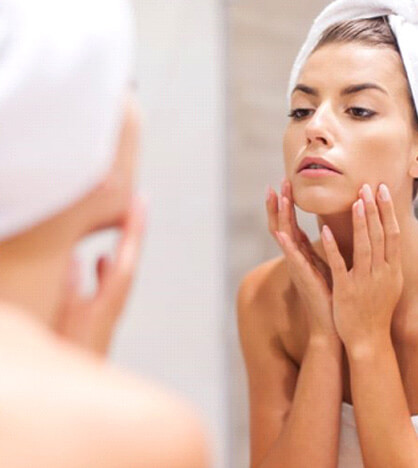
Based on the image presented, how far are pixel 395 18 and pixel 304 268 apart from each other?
13.8 inches

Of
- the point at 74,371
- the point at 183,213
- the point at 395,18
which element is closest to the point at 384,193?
the point at 395,18

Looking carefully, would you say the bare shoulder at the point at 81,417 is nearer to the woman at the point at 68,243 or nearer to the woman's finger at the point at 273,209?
the woman at the point at 68,243

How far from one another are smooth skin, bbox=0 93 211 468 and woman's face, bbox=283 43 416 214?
0.54 meters

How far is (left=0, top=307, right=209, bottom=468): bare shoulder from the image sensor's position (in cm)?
50

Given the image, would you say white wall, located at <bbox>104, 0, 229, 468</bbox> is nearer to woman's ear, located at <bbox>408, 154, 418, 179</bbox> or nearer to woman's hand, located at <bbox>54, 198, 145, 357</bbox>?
woman's ear, located at <bbox>408, 154, 418, 179</bbox>

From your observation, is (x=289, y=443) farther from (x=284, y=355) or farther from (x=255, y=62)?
(x=255, y=62)

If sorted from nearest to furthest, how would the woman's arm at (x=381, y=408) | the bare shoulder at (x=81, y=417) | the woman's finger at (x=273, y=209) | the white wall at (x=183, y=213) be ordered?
the bare shoulder at (x=81, y=417), the woman's arm at (x=381, y=408), the woman's finger at (x=273, y=209), the white wall at (x=183, y=213)

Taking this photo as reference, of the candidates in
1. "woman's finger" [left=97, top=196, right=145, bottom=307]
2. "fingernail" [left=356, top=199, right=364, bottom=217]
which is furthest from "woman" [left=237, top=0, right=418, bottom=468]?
"woman's finger" [left=97, top=196, right=145, bottom=307]

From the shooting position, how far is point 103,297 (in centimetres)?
65

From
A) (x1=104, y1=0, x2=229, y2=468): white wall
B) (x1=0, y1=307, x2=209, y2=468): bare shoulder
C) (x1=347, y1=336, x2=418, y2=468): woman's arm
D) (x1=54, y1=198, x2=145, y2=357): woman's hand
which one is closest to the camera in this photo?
(x1=0, y1=307, x2=209, y2=468): bare shoulder

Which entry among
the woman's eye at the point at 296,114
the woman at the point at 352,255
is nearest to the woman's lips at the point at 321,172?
the woman at the point at 352,255

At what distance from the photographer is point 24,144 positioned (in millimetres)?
569

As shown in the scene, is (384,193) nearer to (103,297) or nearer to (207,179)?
(103,297)

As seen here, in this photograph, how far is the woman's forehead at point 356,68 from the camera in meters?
1.17
